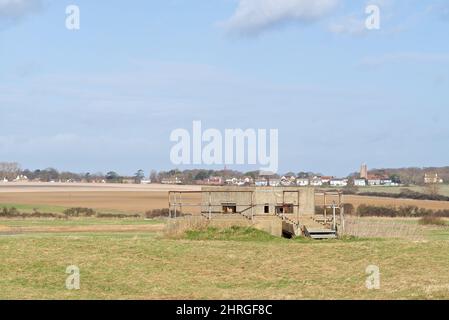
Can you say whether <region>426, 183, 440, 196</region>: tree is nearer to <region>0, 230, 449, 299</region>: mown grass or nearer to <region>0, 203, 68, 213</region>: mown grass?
<region>0, 203, 68, 213</region>: mown grass

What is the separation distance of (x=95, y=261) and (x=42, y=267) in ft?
6.23

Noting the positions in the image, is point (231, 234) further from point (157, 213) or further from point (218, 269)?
point (157, 213)

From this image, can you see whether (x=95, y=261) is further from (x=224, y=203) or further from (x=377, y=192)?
(x=377, y=192)

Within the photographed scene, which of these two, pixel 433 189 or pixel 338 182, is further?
pixel 338 182

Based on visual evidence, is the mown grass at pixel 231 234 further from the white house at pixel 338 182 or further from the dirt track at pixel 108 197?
the white house at pixel 338 182

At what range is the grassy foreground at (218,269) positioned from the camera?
23219mm

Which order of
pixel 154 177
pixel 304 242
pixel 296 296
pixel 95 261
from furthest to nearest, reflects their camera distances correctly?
pixel 154 177, pixel 304 242, pixel 95 261, pixel 296 296

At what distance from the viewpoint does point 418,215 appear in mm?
94812

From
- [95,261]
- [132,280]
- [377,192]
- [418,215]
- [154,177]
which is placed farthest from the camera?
[154,177]

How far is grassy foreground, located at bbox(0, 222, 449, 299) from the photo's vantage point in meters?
23.2

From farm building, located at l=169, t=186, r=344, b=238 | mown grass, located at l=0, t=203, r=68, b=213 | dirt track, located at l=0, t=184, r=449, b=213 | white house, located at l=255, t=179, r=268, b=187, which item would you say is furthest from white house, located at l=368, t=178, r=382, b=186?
farm building, located at l=169, t=186, r=344, b=238

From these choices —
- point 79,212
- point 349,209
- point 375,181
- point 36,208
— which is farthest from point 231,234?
point 375,181

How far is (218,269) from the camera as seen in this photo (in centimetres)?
2767
